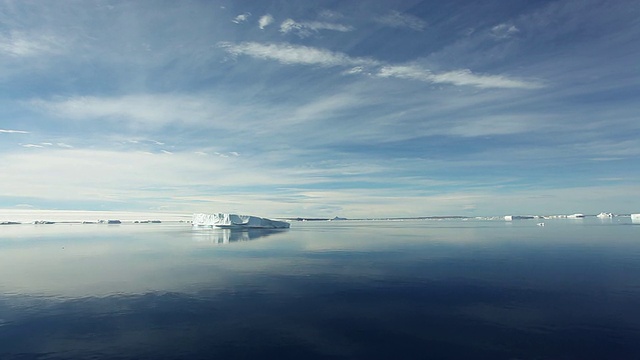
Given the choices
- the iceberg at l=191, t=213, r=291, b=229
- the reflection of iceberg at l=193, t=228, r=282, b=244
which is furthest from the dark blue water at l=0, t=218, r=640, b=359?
the iceberg at l=191, t=213, r=291, b=229

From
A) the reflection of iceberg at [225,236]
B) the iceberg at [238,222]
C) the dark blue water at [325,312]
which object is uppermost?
the iceberg at [238,222]

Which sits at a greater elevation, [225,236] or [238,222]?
[238,222]

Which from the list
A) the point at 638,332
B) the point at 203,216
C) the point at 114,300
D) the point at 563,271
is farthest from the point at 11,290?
the point at 203,216

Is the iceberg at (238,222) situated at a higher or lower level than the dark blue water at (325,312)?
higher

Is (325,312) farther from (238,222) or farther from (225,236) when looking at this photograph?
(238,222)

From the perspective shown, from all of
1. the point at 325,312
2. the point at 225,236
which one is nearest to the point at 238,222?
the point at 225,236

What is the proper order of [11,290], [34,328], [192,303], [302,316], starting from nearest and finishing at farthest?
[34,328], [302,316], [192,303], [11,290]

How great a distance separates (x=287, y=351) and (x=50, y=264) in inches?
1225

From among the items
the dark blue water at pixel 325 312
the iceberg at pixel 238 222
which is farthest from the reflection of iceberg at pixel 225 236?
the dark blue water at pixel 325 312

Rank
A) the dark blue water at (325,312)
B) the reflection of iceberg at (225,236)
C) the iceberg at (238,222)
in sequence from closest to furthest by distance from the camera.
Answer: the dark blue water at (325,312) → the reflection of iceberg at (225,236) → the iceberg at (238,222)

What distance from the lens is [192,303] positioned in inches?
707

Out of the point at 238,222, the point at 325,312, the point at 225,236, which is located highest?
the point at 238,222

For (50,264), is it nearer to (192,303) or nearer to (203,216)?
(192,303)

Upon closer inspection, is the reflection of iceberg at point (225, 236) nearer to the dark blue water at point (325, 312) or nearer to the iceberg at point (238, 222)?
the iceberg at point (238, 222)
